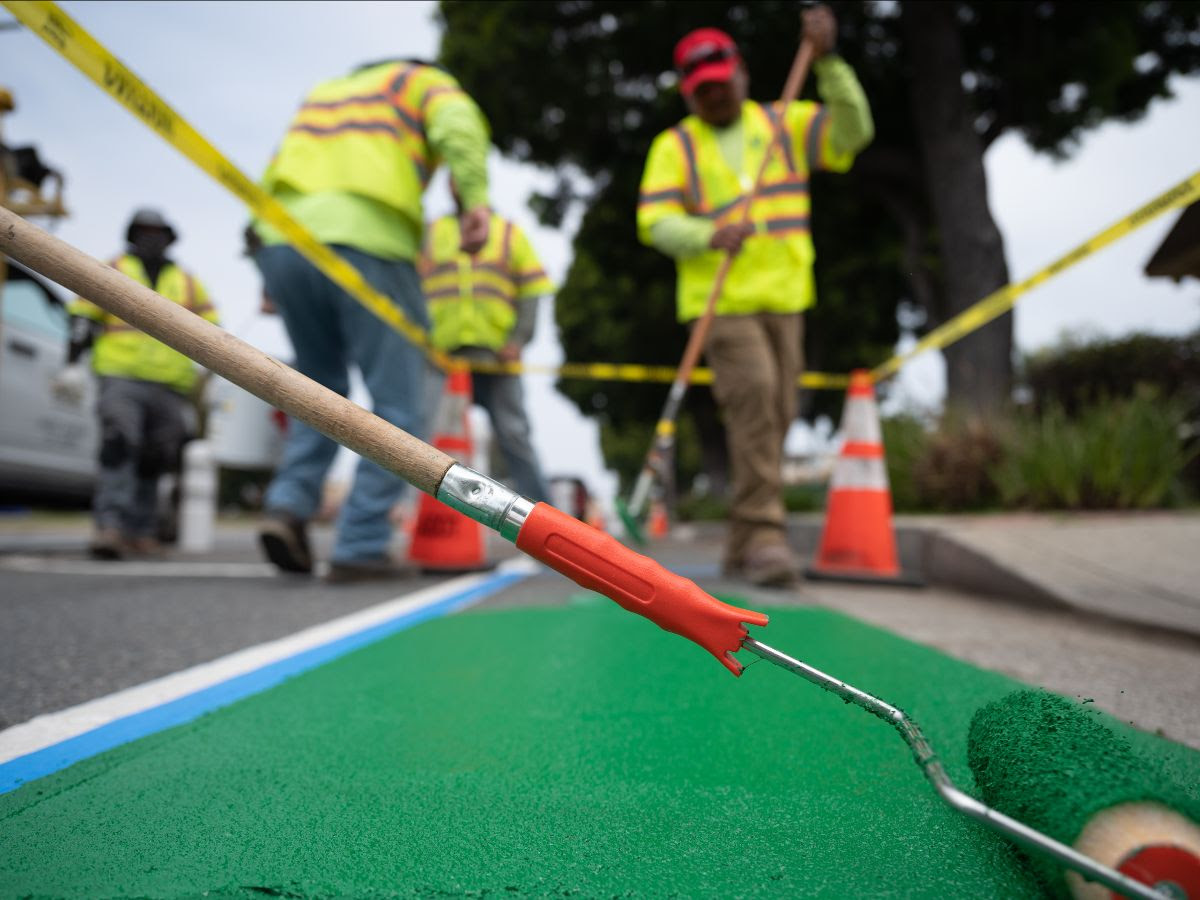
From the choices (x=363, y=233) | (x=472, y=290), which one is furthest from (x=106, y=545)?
(x=363, y=233)

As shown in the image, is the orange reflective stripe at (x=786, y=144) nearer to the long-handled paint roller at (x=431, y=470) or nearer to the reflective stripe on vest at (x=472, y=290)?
the reflective stripe on vest at (x=472, y=290)

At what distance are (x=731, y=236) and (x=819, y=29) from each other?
1129mm

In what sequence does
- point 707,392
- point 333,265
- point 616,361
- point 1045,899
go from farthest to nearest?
point 616,361
point 707,392
point 333,265
point 1045,899

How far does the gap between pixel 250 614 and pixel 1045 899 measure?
2613mm

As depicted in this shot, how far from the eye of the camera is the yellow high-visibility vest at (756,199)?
400 cm

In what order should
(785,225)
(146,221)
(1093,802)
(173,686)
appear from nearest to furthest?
1. (1093,802)
2. (173,686)
3. (785,225)
4. (146,221)

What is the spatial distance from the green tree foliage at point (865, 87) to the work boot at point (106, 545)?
255 inches

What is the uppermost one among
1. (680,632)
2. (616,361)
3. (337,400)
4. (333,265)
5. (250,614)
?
(616,361)

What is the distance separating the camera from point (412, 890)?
880mm

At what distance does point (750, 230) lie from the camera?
382 centimetres

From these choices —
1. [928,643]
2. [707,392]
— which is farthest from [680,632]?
[707,392]

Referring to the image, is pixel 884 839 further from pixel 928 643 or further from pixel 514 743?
pixel 928 643

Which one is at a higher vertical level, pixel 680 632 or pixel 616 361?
pixel 616 361

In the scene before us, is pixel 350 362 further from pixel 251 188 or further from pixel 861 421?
pixel 861 421
